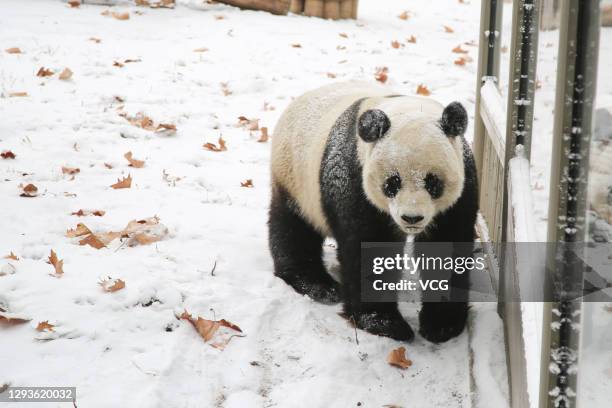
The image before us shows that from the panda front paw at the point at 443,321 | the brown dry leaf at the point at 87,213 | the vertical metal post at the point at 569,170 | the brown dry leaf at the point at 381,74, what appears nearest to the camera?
the vertical metal post at the point at 569,170

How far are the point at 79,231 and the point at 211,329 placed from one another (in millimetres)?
1407

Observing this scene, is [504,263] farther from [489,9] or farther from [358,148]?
[489,9]

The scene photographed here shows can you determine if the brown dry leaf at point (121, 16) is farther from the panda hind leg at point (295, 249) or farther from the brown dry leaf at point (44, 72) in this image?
the panda hind leg at point (295, 249)

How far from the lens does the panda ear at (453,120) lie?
128 inches

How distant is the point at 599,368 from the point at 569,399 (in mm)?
317

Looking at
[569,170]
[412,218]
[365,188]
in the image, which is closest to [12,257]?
[365,188]

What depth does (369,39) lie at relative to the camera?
9992mm

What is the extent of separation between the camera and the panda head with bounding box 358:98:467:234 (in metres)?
3.18

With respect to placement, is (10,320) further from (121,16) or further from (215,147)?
(121,16)

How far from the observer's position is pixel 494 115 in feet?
13.1

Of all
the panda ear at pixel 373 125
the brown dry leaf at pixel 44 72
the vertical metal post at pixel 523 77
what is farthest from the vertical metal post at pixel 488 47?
the brown dry leaf at pixel 44 72

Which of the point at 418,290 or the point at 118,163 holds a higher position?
the point at 118,163

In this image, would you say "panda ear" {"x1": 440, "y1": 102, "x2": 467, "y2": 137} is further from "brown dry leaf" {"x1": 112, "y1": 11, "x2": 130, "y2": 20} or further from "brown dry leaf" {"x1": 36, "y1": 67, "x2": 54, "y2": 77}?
"brown dry leaf" {"x1": 112, "y1": 11, "x2": 130, "y2": 20}

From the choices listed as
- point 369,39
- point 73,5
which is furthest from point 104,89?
point 369,39
